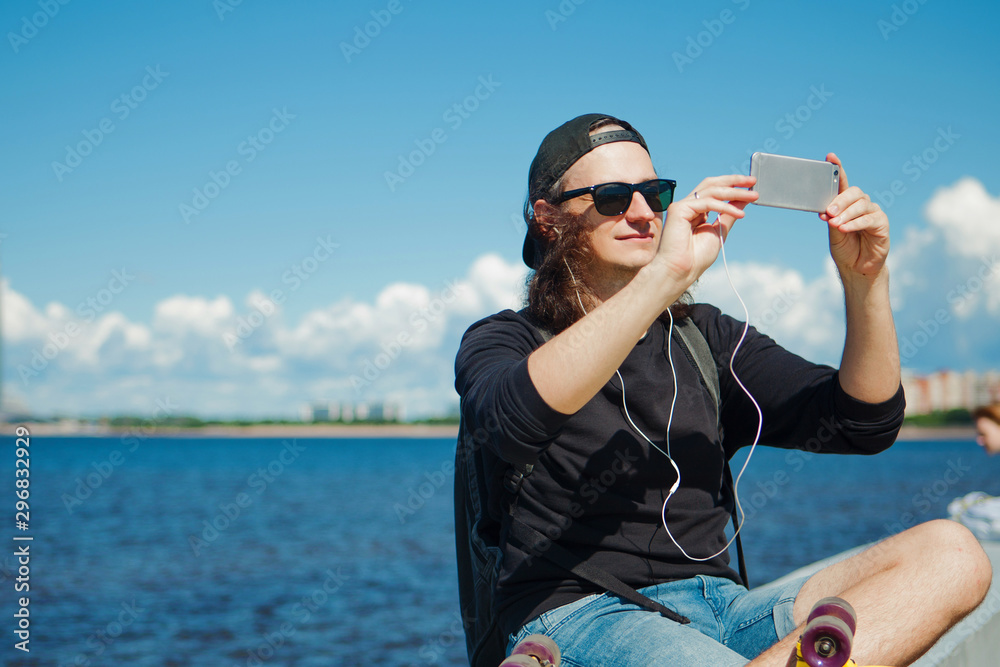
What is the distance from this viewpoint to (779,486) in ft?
140

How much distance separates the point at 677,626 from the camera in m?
1.96

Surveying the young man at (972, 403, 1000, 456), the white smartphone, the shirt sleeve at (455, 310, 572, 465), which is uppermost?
the white smartphone

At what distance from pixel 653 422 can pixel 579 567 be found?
1.74 feet

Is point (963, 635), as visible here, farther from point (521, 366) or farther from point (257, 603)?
point (257, 603)

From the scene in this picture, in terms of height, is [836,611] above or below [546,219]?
below

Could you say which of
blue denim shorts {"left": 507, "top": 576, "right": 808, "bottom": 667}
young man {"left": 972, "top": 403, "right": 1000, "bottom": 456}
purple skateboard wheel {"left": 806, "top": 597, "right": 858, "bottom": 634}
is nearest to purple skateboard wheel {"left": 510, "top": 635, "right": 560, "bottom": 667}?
blue denim shorts {"left": 507, "top": 576, "right": 808, "bottom": 667}

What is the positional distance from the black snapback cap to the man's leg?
153 cm

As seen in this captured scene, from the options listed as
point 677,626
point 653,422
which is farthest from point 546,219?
point 677,626

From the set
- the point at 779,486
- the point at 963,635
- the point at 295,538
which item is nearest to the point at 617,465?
the point at 963,635

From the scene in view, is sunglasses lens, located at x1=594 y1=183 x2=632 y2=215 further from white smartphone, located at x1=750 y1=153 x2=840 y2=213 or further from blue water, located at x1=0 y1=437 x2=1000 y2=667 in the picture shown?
blue water, located at x1=0 y1=437 x2=1000 y2=667

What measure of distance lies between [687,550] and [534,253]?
1.29 m

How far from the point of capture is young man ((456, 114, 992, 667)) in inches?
69.3

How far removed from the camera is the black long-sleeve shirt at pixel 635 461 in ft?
7.14

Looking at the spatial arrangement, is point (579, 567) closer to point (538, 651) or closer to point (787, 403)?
point (538, 651)
